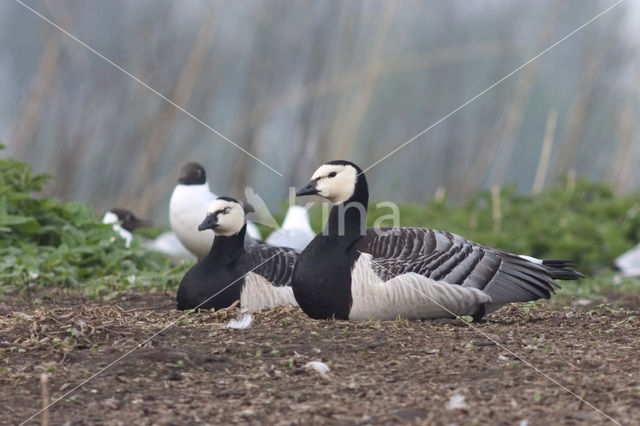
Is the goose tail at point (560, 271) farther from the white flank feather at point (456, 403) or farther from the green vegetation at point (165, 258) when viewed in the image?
the white flank feather at point (456, 403)

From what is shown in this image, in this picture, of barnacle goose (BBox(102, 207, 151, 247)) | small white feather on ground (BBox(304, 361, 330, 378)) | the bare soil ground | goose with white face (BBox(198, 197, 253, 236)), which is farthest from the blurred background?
small white feather on ground (BBox(304, 361, 330, 378))

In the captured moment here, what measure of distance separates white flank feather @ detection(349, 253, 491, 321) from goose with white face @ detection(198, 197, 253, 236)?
1.33 m

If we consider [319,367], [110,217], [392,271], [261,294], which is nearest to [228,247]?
[261,294]

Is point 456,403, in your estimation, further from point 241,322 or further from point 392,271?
point 241,322

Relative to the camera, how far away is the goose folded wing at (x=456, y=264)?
4.79m

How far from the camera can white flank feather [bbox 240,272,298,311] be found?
545cm

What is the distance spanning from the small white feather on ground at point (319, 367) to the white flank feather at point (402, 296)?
966mm

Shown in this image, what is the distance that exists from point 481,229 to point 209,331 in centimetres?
658

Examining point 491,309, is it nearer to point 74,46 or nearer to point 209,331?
point 209,331

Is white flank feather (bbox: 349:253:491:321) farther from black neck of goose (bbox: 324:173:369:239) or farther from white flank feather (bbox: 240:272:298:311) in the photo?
white flank feather (bbox: 240:272:298:311)

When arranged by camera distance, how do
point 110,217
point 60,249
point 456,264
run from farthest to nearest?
point 110,217
point 60,249
point 456,264

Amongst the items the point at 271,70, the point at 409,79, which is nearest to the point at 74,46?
the point at 271,70

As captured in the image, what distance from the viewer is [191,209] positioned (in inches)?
329

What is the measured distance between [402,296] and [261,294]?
1.19 metres
